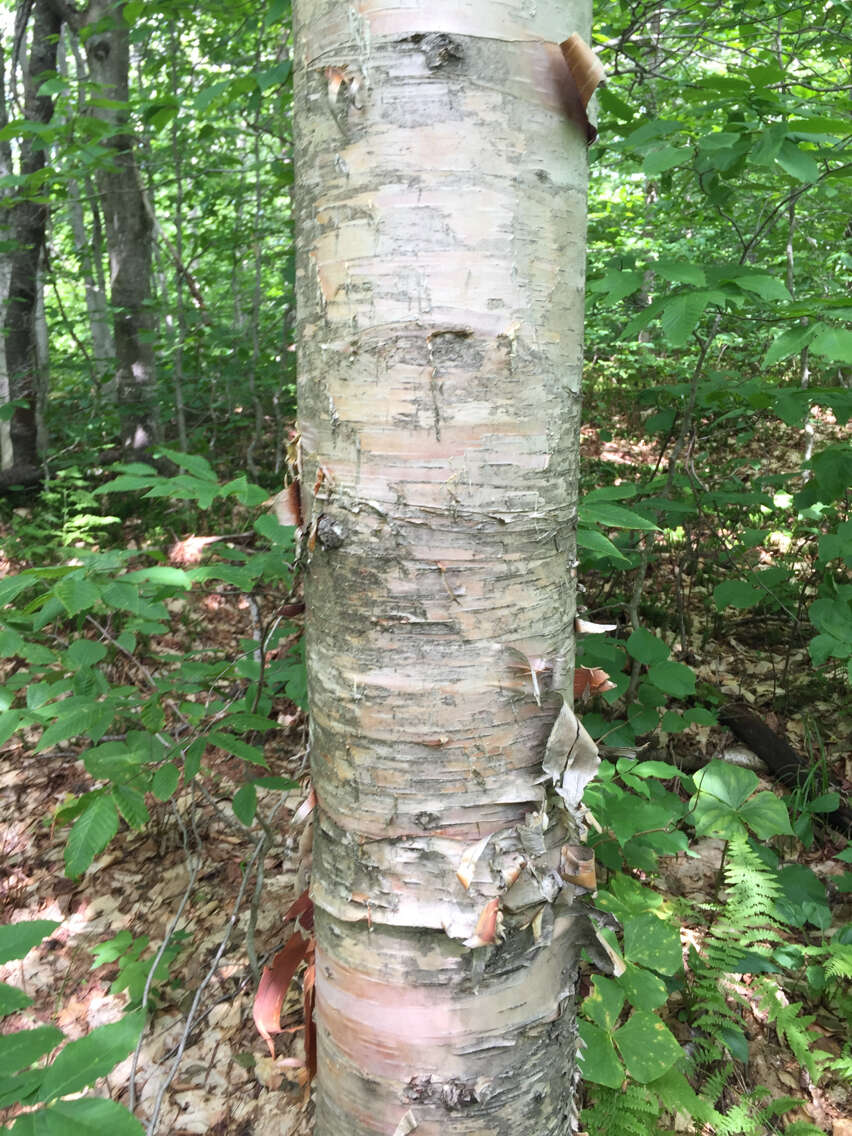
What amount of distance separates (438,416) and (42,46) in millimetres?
7738

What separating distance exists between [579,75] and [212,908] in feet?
8.60

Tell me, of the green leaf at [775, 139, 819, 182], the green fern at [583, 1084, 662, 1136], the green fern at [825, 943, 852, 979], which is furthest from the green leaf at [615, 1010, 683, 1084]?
the green leaf at [775, 139, 819, 182]

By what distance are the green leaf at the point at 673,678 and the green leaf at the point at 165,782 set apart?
1.58 m

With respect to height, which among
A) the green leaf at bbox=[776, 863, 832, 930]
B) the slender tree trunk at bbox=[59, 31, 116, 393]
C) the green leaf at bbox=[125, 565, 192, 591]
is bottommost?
the green leaf at bbox=[776, 863, 832, 930]

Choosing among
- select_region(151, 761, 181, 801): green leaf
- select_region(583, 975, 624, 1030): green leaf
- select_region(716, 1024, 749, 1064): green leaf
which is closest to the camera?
select_region(583, 975, 624, 1030): green leaf

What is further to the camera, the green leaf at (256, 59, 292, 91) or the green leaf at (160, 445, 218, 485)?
the green leaf at (256, 59, 292, 91)

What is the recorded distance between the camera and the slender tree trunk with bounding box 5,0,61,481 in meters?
5.85

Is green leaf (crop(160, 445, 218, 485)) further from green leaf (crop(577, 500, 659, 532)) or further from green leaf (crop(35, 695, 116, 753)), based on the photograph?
green leaf (crop(577, 500, 659, 532))

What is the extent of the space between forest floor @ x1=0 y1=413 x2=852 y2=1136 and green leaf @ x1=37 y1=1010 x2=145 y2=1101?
0.28 metres

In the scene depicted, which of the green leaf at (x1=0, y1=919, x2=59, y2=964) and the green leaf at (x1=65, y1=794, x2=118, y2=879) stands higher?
the green leaf at (x1=0, y1=919, x2=59, y2=964)

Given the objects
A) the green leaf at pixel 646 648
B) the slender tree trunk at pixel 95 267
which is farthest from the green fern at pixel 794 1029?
the slender tree trunk at pixel 95 267

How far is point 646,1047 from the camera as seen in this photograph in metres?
1.57

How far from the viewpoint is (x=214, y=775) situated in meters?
3.05

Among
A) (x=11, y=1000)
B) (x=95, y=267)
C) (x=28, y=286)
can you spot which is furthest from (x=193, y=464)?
(x=95, y=267)
